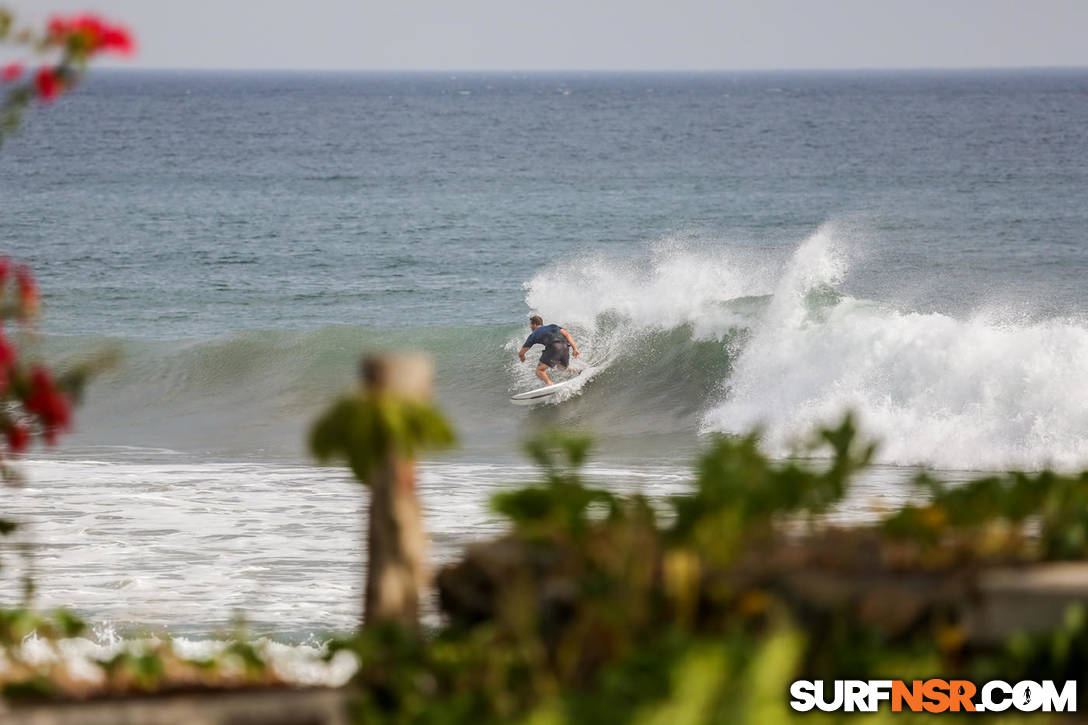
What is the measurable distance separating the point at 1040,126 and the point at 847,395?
78133 mm

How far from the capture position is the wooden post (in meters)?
4.17

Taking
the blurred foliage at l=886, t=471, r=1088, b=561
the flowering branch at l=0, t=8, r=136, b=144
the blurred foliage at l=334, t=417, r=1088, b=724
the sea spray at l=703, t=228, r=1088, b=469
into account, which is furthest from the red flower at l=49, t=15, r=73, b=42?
the sea spray at l=703, t=228, r=1088, b=469

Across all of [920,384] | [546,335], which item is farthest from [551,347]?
[920,384]

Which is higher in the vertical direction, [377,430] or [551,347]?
[377,430]

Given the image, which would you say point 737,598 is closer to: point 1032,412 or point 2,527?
point 2,527

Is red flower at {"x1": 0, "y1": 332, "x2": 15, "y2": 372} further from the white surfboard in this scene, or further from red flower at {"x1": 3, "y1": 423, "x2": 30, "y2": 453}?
the white surfboard

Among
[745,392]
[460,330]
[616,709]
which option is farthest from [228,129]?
[616,709]

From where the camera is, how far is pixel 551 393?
69.1 ft

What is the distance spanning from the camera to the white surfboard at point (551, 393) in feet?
68.5

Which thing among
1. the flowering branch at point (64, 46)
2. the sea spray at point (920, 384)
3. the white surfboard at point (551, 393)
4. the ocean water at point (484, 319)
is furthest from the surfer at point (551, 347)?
the flowering branch at point (64, 46)

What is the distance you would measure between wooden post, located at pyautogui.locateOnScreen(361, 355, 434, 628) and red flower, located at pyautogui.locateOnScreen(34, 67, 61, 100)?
1743 mm

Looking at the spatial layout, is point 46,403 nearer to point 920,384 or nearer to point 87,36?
point 87,36

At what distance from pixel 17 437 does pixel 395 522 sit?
158 cm

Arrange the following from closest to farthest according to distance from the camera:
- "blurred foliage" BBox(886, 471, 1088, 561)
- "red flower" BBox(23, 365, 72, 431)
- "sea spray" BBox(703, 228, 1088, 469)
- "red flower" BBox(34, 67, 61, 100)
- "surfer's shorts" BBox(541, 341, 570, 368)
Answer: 1. "blurred foliage" BBox(886, 471, 1088, 561)
2. "red flower" BBox(23, 365, 72, 431)
3. "red flower" BBox(34, 67, 61, 100)
4. "sea spray" BBox(703, 228, 1088, 469)
5. "surfer's shorts" BBox(541, 341, 570, 368)
